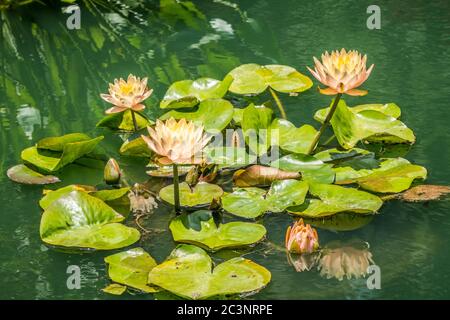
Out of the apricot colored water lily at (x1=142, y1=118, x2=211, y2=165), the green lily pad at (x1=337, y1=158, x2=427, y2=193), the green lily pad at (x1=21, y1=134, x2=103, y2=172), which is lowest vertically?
the green lily pad at (x1=337, y1=158, x2=427, y2=193)

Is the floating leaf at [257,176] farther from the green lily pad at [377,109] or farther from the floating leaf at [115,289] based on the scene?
the floating leaf at [115,289]

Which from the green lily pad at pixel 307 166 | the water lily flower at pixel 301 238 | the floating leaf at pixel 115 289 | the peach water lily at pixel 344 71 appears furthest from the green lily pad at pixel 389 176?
the floating leaf at pixel 115 289

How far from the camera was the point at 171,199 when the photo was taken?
2252mm

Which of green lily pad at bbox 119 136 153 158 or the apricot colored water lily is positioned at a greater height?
the apricot colored water lily

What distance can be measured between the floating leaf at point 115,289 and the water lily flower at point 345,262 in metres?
0.53

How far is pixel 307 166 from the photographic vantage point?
7.73 ft

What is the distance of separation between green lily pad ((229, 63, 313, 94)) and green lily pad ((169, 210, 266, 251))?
95 centimetres

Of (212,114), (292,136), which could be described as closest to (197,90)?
(212,114)

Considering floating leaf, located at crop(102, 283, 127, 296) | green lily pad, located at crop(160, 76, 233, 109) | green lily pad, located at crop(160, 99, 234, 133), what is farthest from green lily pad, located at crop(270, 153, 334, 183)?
floating leaf, located at crop(102, 283, 127, 296)

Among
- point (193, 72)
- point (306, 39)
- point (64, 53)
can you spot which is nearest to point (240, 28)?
point (306, 39)

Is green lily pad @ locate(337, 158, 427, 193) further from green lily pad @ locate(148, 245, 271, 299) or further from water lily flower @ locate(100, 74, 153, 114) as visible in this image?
water lily flower @ locate(100, 74, 153, 114)

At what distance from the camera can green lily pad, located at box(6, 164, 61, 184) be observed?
2430mm

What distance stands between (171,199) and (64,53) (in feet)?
5.56

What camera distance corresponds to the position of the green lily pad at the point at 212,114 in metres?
2.63
